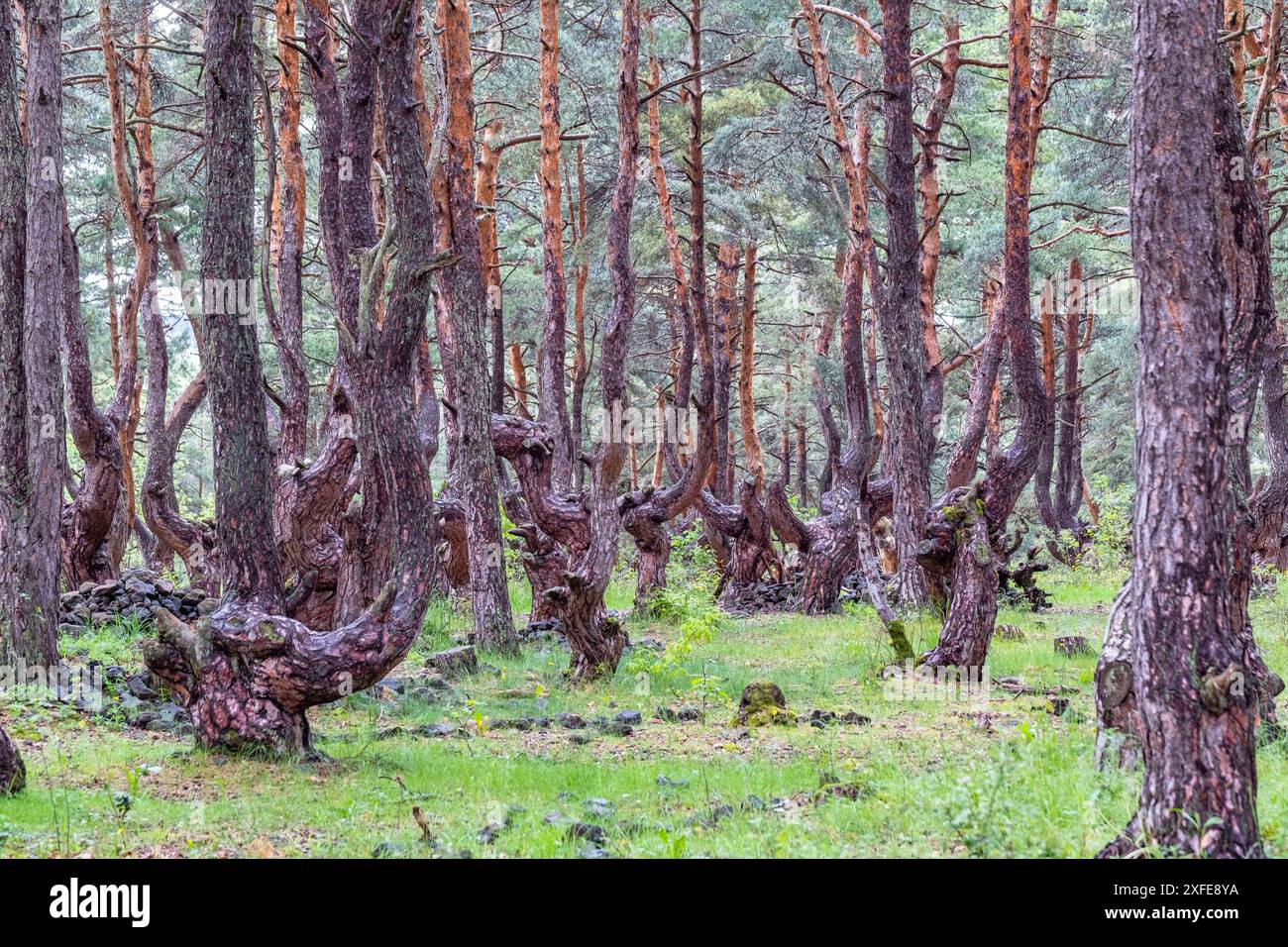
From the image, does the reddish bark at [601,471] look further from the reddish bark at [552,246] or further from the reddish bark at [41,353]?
the reddish bark at [41,353]

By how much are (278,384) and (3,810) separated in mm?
22338

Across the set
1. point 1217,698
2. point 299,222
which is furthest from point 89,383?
point 1217,698

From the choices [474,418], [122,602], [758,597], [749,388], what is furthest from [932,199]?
[122,602]

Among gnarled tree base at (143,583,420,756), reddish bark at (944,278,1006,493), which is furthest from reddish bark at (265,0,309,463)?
reddish bark at (944,278,1006,493)

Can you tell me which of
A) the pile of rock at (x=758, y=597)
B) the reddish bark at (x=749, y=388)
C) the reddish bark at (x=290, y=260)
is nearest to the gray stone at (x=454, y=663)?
the reddish bark at (x=290, y=260)

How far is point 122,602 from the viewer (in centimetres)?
1361

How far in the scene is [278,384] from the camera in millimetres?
27250

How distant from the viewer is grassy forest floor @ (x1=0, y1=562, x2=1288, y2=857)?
17.4ft

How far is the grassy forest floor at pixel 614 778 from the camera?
5.30m

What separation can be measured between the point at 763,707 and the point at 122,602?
8.48 m

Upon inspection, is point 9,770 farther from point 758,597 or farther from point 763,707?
point 758,597

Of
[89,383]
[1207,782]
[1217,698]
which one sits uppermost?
[89,383]
